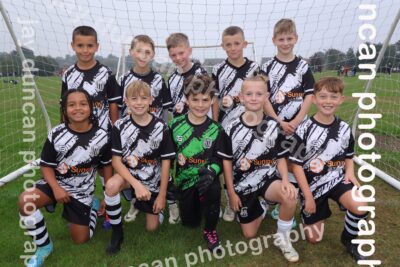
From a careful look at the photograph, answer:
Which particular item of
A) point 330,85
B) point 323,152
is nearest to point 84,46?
point 330,85

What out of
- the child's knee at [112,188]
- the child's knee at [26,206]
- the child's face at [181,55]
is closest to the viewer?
the child's knee at [26,206]

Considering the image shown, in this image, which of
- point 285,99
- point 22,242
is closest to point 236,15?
point 285,99

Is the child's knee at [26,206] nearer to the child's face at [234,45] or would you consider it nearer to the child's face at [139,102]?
the child's face at [139,102]

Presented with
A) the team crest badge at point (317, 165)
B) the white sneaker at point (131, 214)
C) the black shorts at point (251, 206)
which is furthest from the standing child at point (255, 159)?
the white sneaker at point (131, 214)

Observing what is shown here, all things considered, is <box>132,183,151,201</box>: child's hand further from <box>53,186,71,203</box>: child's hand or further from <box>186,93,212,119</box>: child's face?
<box>186,93,212,119</box>: child's face

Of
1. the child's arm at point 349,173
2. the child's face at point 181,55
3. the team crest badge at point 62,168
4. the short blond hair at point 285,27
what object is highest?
the short blond hair at point 285,27

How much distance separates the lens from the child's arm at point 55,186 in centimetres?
260

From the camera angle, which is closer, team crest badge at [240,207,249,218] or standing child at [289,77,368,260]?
standing child at [289,77,368,260]

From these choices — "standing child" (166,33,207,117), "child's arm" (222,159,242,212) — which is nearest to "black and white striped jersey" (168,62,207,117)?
"standing child" (166,33,207,117)

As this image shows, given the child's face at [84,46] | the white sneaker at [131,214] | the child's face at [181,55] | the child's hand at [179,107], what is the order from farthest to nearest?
the child's hand at [179,107] < the child's face at [181,55] < the white sneaker at [131,214] < the child's face at [84,46]

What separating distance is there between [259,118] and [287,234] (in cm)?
91

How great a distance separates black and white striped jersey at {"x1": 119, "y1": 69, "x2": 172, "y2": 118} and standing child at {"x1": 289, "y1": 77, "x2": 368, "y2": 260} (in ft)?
4.26

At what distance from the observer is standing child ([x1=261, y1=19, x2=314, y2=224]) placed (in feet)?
10.4

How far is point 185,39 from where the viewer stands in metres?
3.33
